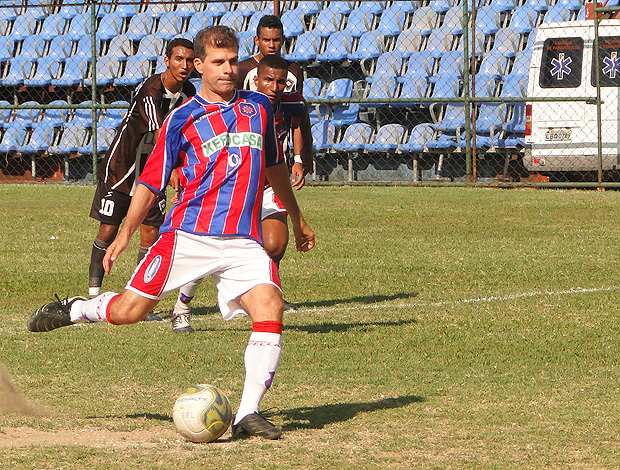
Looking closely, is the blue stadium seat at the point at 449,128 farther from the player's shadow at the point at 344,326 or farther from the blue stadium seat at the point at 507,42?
the player's shadow at the point at 344,326

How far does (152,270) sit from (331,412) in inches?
46.9

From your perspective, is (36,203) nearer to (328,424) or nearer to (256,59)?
(256,59)

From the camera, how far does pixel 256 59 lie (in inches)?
339

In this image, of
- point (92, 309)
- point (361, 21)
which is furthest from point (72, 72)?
point (92, 309)

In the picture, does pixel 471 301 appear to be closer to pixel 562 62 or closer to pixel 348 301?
pixel 348 301

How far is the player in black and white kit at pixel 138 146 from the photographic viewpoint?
804 cm

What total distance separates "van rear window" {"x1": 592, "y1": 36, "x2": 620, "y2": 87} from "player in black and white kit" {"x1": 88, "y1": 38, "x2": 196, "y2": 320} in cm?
1062

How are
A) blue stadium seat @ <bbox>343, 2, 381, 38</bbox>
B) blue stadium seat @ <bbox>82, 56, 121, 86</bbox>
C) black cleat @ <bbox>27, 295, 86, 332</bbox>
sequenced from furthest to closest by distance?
blue stadium seat @ <bbox>82, 56, 121, 86</bbox> → blue stadium seat @ <bbox>343, 2, 381, 38</bbox> → black cleat @ <bbox>27, 295, 86, 332</bbox>

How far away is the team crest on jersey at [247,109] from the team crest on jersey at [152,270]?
2.68ft

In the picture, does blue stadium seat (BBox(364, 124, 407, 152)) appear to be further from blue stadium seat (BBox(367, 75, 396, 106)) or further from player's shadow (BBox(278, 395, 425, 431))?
player's shadow (BBox(278, 395, 425, 431))

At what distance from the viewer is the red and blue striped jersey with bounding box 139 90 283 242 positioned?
506 centimetres

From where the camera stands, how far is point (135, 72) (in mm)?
22703

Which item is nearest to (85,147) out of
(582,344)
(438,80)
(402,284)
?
(438,80)

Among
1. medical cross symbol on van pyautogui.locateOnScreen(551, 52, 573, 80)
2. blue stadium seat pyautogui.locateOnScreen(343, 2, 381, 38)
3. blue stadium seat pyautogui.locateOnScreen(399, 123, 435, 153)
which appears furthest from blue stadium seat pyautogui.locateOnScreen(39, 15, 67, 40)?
medical cross symbol on van pyautogui.locateOnScreen(551, 52, 573, 80)
